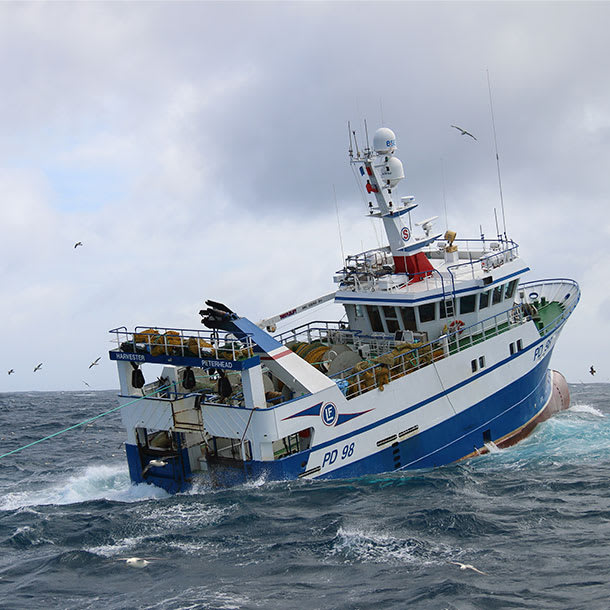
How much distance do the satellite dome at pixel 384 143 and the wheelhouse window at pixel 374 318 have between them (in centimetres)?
445

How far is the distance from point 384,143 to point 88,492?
12353 mm

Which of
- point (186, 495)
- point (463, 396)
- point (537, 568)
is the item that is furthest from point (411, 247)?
point (537, 568)

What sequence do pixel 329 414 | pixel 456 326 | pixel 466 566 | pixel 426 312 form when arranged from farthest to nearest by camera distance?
pixel 426 312 < pixel 456 326 < pixel 329 414 < pixel 466 566

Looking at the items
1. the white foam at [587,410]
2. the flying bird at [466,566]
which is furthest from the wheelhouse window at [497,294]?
the flying bird at [466,566]

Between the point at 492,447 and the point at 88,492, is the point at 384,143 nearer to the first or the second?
the point at 492,447

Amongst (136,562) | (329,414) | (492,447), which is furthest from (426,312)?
(136,562)

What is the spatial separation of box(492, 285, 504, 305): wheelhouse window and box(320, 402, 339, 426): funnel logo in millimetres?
7550

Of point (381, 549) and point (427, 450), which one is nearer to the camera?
point (381, 549)

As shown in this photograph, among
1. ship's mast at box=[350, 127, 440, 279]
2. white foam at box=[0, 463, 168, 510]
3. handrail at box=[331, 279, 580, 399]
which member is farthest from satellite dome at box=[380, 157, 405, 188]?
white foam at box=[0, 463, 168, 510]

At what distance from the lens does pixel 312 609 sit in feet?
42.8

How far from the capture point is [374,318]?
23984 millimetres

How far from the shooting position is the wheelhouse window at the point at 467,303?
23797 mm

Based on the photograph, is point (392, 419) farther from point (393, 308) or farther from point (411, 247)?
point (411, 247)

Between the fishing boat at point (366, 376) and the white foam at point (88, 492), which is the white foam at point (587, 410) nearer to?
the fishing boat at point (366, 376)
